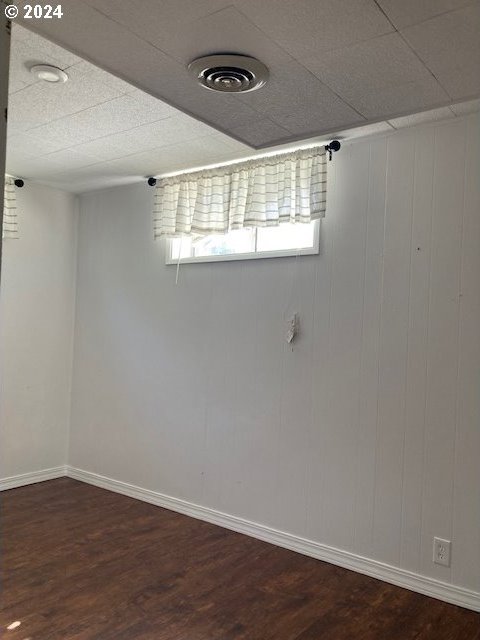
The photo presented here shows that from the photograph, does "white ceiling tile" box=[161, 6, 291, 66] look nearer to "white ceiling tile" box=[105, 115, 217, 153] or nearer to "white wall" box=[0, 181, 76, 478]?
"white ceiling tile" box=[105, 115, 217, 153]

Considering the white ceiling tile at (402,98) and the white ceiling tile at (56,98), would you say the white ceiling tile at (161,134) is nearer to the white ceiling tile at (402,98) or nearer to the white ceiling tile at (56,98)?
the white ceiling tile at (56,98)

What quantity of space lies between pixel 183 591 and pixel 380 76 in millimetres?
2497

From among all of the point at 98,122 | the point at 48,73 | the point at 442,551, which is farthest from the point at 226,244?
the point at 442,551

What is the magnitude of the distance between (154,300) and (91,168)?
42.8 inches

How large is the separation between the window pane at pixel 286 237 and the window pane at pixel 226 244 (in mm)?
83

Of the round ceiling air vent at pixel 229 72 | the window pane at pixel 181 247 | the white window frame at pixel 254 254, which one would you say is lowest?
the white window frame at pixel 254 254

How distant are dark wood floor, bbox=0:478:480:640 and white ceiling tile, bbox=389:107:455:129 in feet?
8.01

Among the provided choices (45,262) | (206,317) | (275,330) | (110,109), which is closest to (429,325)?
(275,330)

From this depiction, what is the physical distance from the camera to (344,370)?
3.01 metres

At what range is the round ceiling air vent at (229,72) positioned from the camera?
1.66 m

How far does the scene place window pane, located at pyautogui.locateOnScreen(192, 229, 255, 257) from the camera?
351 cm

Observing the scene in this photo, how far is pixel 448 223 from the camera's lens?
8.80ft

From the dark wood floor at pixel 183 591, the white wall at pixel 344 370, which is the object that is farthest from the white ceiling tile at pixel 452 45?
the dark wood floor at pixel 183 591

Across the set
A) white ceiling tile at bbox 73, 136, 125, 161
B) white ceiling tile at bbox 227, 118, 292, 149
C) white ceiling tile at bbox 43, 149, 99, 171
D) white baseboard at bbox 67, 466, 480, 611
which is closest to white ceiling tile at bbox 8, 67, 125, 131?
white ceiling tile at bbox 73, 136, 125, 161
